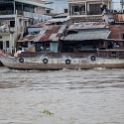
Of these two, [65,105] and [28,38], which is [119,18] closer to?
[28,38]

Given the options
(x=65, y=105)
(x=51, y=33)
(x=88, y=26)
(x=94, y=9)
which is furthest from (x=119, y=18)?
(x=65, y=105)

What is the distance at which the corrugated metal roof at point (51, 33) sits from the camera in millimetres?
40188

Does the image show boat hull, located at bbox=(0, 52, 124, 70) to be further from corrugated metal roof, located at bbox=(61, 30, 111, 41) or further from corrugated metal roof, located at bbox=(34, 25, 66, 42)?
corrugated metal roof, located at bbox=(34, 25, 66, 42)

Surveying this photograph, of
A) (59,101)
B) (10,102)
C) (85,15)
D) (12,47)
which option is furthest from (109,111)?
(85,15)

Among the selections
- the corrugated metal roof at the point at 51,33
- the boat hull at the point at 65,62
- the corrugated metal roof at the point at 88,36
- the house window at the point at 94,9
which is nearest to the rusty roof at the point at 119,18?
the corrugated metal roof at the point at 88,36

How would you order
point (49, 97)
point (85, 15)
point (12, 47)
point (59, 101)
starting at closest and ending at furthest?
point (59, 101), point (49, 97), point (12, 47), point (85, 15)

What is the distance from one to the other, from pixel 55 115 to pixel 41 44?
89.6 feet

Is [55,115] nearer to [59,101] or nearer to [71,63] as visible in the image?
[59,101]

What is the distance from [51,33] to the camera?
4100cm

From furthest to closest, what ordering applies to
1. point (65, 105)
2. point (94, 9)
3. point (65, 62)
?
1. point (94, 9)
2. point (65, 62)
3. point (65, 105)

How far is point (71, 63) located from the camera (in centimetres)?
3766

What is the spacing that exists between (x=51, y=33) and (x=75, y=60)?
185 inches

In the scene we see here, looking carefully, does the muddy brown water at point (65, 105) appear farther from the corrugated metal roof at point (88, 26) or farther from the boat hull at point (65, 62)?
the corrugated metal roof at point (88, 26)

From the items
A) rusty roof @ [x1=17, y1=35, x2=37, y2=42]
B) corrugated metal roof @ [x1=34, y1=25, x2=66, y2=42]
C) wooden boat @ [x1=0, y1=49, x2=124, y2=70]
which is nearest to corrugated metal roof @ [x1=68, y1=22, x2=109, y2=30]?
corrugated metal roof @ [x1=34, y1=25, x2=66, y2=42]
